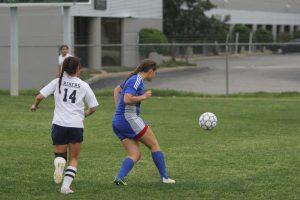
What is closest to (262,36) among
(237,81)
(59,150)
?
(237,81)

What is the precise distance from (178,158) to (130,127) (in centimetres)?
266

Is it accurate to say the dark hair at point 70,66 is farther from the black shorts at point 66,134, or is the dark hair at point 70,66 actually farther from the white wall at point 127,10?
the white wall at point 127,10

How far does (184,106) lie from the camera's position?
20578 millimetres

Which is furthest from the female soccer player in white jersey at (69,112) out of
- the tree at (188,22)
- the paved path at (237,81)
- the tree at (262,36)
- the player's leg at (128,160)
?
the tree at (262,36)

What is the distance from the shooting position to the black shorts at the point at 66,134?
789 centimetres

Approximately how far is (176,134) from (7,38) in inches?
832

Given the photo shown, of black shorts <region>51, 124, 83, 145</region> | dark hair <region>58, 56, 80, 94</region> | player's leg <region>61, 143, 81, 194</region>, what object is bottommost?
player's leg <region>61, 143, 81, 194</region>

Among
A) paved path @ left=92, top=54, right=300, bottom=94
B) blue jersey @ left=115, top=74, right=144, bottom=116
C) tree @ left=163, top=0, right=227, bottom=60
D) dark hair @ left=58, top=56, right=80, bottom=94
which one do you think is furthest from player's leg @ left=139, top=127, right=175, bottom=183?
tree @ left=163, top=0, right=227, bottom=60

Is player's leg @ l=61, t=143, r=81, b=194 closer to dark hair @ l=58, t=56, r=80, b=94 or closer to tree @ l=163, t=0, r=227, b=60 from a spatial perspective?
dark hair @ l=58, t=56, r=80, b=94

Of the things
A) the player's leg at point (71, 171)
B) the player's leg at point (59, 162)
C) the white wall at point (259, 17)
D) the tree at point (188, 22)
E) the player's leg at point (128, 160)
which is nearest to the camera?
the player's leg at point (71, 171)

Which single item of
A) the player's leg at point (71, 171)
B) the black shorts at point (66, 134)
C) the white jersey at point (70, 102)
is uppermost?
the white jersey at point (70, 102)

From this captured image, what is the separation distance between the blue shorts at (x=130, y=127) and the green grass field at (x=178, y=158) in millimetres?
640

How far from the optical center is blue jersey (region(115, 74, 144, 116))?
8188mm

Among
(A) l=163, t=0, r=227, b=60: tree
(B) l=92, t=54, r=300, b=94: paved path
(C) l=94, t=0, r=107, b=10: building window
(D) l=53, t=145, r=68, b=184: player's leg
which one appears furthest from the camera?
(A) l=163, t=0, r=227, b=60: tree
